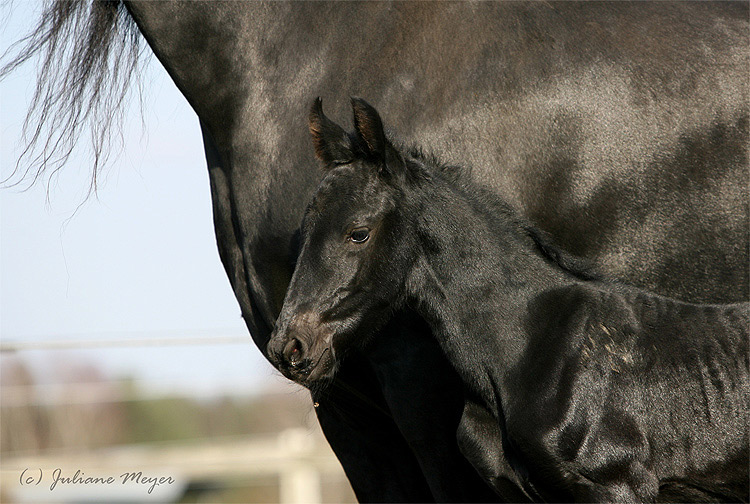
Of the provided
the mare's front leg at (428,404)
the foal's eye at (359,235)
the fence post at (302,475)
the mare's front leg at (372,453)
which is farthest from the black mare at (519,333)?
the fence post at (302,475)

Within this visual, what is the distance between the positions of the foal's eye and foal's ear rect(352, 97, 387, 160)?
268mm

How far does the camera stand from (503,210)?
3041 millimetres

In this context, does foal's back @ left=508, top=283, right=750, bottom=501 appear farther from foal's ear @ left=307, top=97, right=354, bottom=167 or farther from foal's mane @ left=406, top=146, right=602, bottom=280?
foal's ear @ left=307, top=97, right=354, bottom=167

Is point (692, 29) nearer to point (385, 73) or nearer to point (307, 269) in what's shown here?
point (385, 73)

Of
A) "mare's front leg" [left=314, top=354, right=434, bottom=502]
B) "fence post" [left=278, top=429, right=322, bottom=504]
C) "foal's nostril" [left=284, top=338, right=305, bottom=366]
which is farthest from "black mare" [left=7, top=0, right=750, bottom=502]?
"fence post" [left=278, top=429, right=322, bottom=504]

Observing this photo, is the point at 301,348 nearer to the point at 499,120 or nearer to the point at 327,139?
the point at 327,139

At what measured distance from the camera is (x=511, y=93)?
10.1 feet

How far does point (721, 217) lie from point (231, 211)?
184cm

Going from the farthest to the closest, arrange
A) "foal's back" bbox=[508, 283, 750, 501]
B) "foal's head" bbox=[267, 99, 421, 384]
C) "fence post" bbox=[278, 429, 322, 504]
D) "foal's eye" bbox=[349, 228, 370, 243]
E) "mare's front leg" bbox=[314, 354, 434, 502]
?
1. "fence post" bbox=[278, 429, 322, 504]
2. "mare's front leg" bbox=[314, 354, 434, 502]
3. "foal's eye" bbox=[349, 228, 370, 243]
4. "foal's head" bbox=[267, 99, 421, 384]
5. "foal's back" bbox=[508, 283, 750, 501]

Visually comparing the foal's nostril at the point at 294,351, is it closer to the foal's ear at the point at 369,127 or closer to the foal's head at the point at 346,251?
the foal's head at the point at 346,251

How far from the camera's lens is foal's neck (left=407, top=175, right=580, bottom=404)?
3.02m

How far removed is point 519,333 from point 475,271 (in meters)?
0.27

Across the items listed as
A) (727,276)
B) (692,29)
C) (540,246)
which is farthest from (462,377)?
(692,29)

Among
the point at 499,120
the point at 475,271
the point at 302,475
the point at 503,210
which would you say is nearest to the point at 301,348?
the point at 475,271
